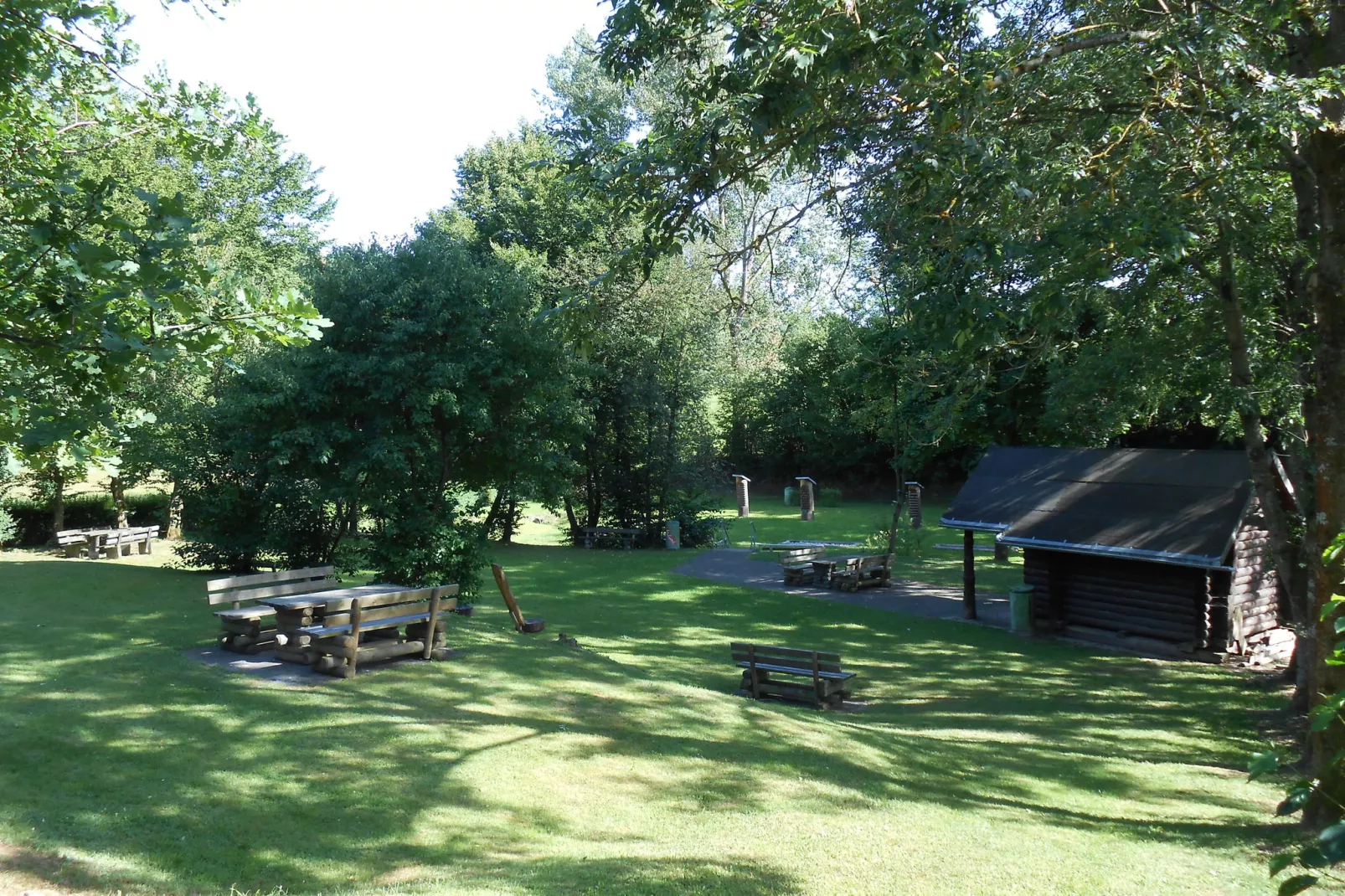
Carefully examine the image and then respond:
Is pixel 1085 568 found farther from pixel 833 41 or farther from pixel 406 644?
pixel 833 41

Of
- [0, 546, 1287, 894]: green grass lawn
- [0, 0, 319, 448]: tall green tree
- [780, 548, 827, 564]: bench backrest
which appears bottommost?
[0, 546, 1287, 894]: green grass lawn

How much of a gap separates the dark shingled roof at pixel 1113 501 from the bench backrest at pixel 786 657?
7114 millimetres

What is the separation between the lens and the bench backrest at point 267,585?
1250 centimetres

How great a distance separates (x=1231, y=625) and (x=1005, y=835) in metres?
11.5

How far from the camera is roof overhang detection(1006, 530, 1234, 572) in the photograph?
52.9 feet

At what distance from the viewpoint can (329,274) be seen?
17.9 meters

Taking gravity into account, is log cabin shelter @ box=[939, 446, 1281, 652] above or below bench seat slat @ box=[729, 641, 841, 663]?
above

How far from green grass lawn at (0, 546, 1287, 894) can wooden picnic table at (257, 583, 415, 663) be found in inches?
41.6

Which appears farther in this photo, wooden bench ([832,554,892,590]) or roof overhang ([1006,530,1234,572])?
wooden bench ([832,554,892,590])

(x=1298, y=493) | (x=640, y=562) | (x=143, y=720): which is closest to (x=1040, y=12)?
(x=1298, y=493)

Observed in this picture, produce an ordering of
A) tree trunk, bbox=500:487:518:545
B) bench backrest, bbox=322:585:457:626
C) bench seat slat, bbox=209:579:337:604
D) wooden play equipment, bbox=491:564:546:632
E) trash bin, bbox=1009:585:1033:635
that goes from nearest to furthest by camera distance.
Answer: bench backrest, bbox=322:585:457:626 → bench seat slat, bbox=209:579:337:604 → wooden play equipment, bbox=491:564:546:632 → trash bin, bbox=1009:585:1033:635 → tree trunk, bbox=500:487:518:545

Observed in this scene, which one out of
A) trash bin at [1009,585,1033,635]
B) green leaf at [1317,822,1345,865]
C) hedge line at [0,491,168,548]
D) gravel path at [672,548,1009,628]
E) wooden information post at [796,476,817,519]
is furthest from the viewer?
wooden information post at [796,476,817,519]

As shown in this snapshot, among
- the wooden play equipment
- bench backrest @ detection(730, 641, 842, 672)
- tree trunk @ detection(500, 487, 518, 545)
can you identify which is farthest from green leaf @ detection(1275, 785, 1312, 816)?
tree trunk @ detection(500, 487, 518, 545)

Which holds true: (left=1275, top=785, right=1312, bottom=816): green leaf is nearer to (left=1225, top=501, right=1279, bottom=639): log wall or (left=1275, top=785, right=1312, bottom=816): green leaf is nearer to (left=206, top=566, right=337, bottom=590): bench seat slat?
(left=206, top=566, right=337, bottom=590): bench seat slat
